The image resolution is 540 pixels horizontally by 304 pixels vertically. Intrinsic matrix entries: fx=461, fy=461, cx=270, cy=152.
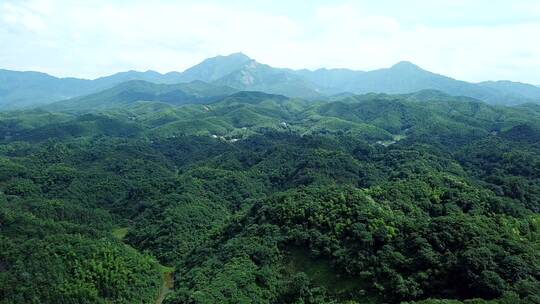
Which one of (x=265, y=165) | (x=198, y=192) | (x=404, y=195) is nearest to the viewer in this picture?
(x=404, y=195)

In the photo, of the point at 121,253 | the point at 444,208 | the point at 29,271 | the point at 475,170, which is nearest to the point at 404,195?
the point at 444,208

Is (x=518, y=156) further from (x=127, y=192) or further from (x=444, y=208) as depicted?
(x=127, y=192)

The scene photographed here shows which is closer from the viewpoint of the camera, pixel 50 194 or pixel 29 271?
pixel 29 271

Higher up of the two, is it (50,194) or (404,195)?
(404,195)

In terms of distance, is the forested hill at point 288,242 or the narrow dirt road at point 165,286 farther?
the narrow dirt road at point 165,286

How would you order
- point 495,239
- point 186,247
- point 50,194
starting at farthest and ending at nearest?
point 50,194, point 186,247, point 495,239

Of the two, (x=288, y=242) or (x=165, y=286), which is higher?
(x=288, y=242)

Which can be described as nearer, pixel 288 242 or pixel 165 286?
pixel 288 242

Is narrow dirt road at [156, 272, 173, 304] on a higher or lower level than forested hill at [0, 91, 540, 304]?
lower

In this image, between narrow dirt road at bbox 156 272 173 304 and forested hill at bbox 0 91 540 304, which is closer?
forested hill at bbox 0 91 540 304

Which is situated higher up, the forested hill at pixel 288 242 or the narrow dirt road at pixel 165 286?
the forested hill at pixel 288 242
